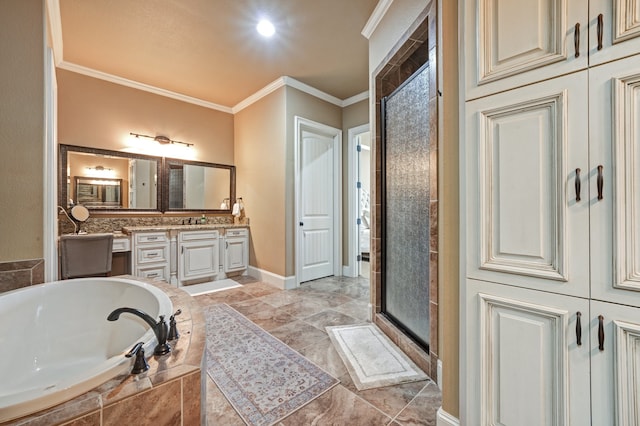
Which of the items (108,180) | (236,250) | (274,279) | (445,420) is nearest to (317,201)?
(274,279)

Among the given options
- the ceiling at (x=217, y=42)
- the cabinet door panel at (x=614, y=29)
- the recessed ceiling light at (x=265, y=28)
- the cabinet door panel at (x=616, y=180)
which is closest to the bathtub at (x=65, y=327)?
the cabinet door panel at (x=616, y=180)

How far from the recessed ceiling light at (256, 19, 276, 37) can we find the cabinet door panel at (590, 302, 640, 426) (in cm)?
291

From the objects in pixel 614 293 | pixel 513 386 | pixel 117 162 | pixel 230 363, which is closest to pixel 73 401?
pixel 230 363

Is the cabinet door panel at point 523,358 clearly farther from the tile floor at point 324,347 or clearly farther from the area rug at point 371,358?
the area rug at point 371,358

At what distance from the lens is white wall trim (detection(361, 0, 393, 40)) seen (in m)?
2.18

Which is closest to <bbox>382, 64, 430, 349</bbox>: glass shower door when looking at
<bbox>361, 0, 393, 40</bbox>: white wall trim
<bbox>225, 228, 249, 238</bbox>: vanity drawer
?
<bbox>361, 0, 393, 40</bbox>: white wall trim

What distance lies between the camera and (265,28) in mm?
2518

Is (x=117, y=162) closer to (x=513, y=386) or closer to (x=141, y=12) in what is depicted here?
(x=141, y=12)

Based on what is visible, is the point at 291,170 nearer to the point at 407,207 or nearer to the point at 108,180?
the point at 407,207

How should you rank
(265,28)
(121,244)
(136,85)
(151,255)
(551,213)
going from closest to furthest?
(551,213) → (265,28) → (121,244) → (151,255) → (136,85)

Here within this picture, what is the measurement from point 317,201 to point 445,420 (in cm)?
300

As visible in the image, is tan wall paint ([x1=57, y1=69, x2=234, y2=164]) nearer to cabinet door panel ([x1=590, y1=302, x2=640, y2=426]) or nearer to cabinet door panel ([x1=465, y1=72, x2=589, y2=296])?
cabinet door panel ([x1=465, y1=72, x2=589, y2=296])

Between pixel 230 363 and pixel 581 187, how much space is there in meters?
2.03

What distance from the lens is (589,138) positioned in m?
0.83
